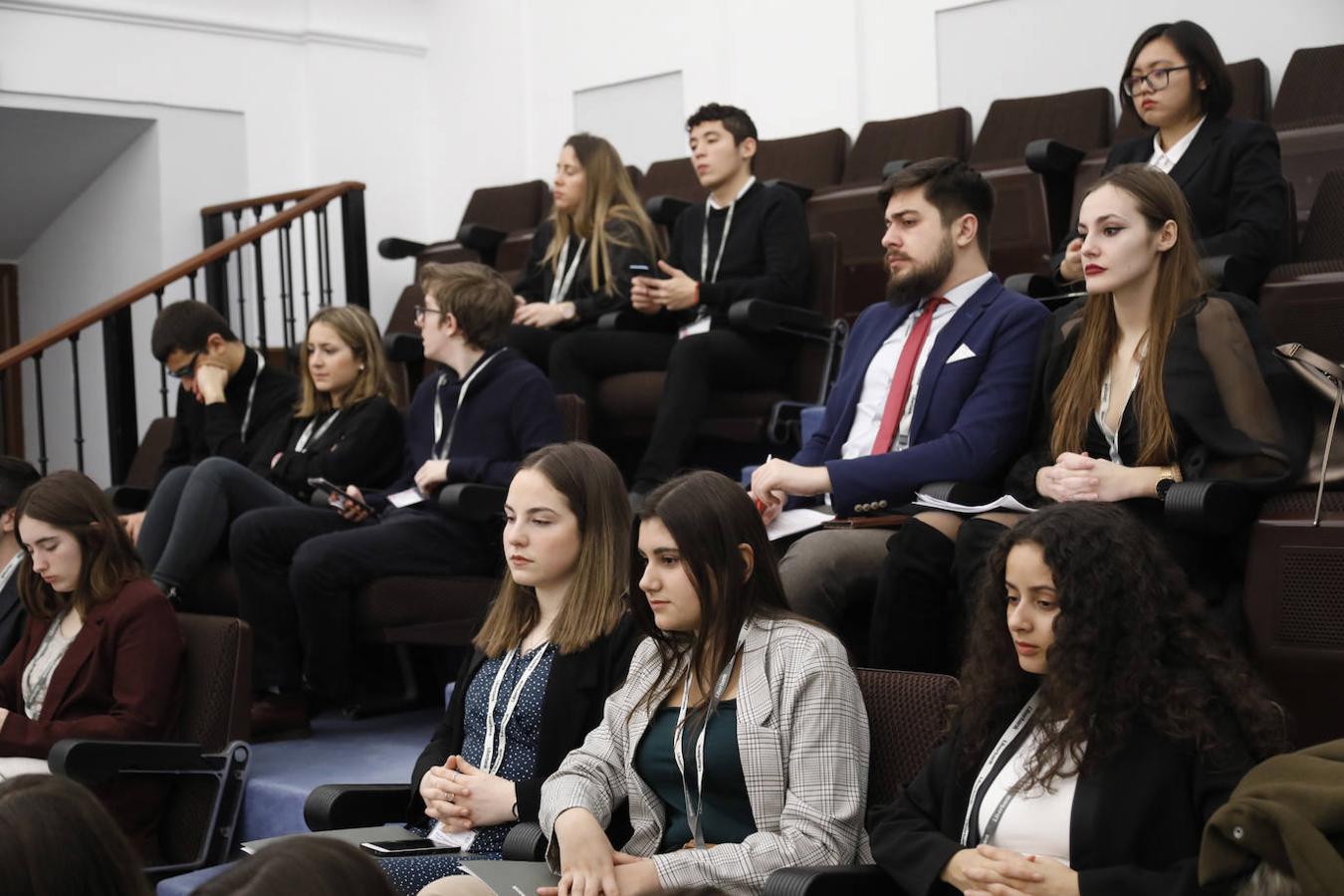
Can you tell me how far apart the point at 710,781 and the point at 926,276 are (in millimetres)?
1168

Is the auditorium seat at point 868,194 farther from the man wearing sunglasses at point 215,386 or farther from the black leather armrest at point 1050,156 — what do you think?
the man wearing sunglasses at point 215,386

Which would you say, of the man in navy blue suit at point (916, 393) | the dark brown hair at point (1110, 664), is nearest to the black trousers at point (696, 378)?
the man in navy blue suit at point (916, 393)

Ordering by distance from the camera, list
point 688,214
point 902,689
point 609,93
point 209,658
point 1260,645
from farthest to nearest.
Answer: point 609,93 → point 688,214 → point 209,658 → point 1260,645 → point 902,689

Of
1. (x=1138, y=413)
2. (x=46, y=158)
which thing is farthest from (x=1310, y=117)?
(x=46, y=158)

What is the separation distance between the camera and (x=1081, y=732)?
5.90ft

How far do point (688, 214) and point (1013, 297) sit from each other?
1.68 m

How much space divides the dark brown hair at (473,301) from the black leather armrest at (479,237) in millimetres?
1790

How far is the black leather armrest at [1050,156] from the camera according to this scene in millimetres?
3861

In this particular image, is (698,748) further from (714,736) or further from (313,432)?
(313,432)

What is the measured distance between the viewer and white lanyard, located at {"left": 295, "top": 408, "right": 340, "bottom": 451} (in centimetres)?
393

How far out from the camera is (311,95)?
673cm

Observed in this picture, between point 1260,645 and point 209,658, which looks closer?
point 1260,645

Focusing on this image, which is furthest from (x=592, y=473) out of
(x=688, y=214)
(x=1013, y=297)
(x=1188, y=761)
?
(x=688, y=214)

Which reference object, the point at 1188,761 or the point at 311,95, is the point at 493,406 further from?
the point at 311,95
